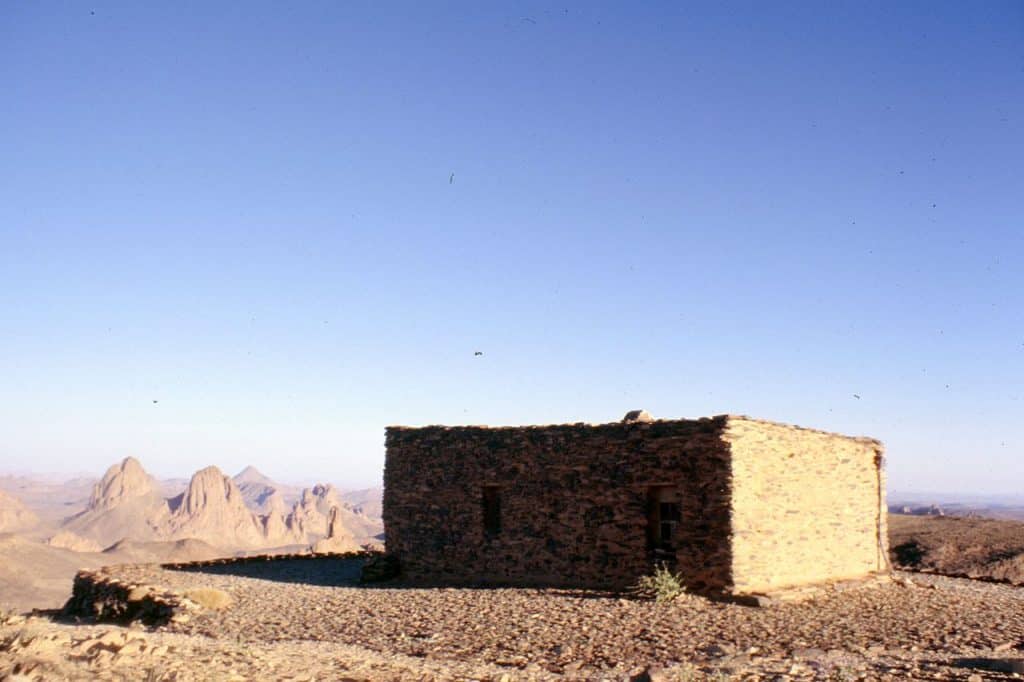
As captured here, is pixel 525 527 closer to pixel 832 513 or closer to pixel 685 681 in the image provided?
pixel 832 513

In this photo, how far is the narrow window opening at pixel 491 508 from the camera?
18609mm

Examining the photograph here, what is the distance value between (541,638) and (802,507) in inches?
316

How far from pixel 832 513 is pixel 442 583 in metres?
8.98

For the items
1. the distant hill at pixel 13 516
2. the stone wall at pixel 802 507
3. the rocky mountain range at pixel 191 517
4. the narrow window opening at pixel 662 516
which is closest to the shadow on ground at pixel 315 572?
the narrow window opening at pixel 662 516

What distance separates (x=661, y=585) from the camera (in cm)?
1520

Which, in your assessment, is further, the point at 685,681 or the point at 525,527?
the point at 525,527

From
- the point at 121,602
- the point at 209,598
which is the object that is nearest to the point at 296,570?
the point at 121,602

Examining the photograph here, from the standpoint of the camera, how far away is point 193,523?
111m

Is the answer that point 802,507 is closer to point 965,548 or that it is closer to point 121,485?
point 965,548

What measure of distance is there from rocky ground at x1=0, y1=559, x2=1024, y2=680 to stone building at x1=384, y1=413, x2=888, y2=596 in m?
1.09

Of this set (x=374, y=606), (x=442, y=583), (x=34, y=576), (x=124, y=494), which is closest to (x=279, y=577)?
(x=442, y=583)

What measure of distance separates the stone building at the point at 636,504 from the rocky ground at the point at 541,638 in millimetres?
1088

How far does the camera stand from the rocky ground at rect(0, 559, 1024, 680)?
8.52 metres

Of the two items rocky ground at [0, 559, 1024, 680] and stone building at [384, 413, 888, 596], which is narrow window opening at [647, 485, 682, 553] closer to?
stone building at [384, 413, 888, 596]
